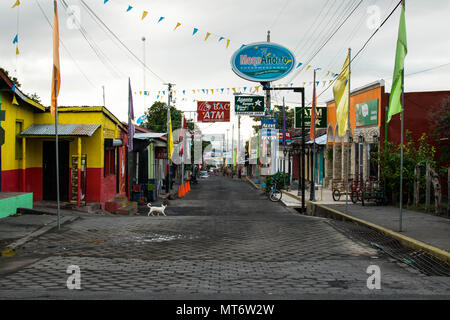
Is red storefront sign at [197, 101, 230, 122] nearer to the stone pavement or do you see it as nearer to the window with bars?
the stone pavement

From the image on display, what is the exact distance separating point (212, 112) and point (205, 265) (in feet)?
90.4

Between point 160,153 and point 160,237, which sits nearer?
point 160,237

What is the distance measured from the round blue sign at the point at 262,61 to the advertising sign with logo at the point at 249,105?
867 centimetres

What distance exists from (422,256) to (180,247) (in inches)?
178

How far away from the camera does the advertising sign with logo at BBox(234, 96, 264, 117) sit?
28812 millimetres

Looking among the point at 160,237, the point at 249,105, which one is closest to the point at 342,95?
the point at 160,237

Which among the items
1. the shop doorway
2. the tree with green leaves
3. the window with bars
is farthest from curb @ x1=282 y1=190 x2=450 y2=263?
the window with bars

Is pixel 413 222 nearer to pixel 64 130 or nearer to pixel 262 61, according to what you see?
pixel 262 61

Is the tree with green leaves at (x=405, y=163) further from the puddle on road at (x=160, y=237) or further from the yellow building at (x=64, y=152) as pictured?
the yellow building at (x=64, y=152)

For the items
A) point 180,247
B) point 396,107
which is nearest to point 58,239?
point 180,247

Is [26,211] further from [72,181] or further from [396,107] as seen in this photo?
[396,107]

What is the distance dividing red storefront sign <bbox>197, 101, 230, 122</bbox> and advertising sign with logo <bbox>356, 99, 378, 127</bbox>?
12.8 m

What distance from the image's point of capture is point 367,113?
2183cm

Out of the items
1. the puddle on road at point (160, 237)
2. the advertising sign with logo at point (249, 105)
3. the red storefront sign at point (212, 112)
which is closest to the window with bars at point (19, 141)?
Answer: the puddle on road at point (160, 237)
